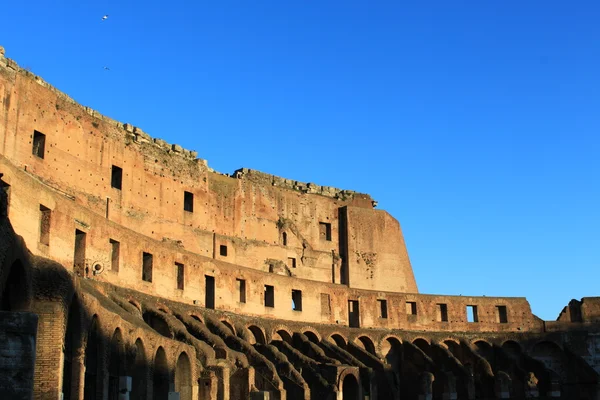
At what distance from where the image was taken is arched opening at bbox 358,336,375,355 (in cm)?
3372

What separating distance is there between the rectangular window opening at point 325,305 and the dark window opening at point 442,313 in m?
6.27

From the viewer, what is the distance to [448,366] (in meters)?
33.2

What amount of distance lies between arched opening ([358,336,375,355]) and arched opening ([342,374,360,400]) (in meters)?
6.02

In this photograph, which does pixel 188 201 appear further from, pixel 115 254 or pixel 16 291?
pixel 16 291

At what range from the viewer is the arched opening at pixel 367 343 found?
33719mm

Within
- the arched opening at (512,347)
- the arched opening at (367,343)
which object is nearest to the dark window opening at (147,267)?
the arched opening at (367,343)

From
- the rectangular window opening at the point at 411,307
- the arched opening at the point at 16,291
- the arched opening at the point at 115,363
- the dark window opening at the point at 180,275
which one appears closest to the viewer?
the arched opening at the point at 16,291

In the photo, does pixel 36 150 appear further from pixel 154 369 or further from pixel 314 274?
pixel 314 274

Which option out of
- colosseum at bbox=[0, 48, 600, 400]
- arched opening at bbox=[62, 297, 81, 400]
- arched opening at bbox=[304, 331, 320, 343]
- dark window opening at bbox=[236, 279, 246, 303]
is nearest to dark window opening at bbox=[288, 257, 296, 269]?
colosseum at bbox=[0, 48, 600, 400]

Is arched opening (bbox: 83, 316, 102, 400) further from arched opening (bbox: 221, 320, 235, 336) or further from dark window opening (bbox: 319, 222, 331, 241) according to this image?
dark window opening (bbox: 319, 222, 331, 241)

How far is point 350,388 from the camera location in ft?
90.8

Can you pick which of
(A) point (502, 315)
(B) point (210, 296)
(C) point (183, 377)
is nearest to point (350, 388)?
(B) point (210, 296)

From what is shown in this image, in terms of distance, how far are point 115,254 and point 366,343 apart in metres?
15.1

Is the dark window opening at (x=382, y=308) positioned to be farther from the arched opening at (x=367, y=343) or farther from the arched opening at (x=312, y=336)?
the arched opening at (x=312, y=336)
